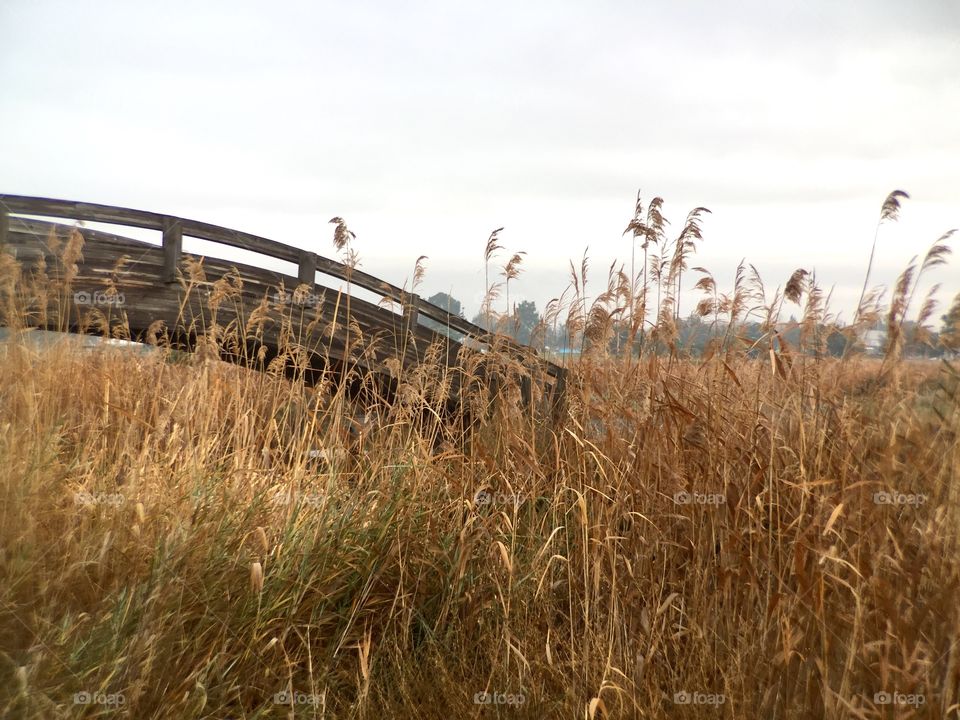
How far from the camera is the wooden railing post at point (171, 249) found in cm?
887

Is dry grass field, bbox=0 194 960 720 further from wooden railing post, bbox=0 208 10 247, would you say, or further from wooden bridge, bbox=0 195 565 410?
wooden railing post, bbox=0 208 10 247

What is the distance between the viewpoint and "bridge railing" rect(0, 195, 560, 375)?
8469mm

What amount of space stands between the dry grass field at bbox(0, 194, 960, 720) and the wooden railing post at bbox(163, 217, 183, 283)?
409 cm

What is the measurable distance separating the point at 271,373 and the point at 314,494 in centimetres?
199

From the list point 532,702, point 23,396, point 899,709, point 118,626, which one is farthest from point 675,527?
point 23,396

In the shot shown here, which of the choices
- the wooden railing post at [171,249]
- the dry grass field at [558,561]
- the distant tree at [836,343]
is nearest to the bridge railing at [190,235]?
the wooden railing post at [171,249]

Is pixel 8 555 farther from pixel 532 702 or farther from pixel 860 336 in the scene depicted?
pixel 860 336

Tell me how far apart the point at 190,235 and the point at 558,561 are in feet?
21.1

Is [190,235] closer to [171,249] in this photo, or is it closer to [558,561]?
[171,249]

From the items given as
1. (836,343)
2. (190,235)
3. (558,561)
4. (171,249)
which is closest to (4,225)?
(171,249)

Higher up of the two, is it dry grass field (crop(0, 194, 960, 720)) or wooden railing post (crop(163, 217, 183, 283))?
wooden railing post (crop(163, 217, 183, 283))

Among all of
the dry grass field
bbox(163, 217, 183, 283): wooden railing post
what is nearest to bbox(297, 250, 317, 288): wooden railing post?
bbox(163, 217, 183, 283): wooden railing post

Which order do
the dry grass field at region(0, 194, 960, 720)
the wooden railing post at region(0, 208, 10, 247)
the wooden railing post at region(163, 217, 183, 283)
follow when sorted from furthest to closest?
1. the wooden railing post at region(163, 217, 183, 283)
2. the wooden railing post at region(0, 208, 10, 247)
3. the dry grass field at region(0, 194, 960, 720)

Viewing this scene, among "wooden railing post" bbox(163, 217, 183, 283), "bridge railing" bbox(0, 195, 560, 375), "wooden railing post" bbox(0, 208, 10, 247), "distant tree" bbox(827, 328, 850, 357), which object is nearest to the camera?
"distant tree" bbox(827, 328, 850, 357)
